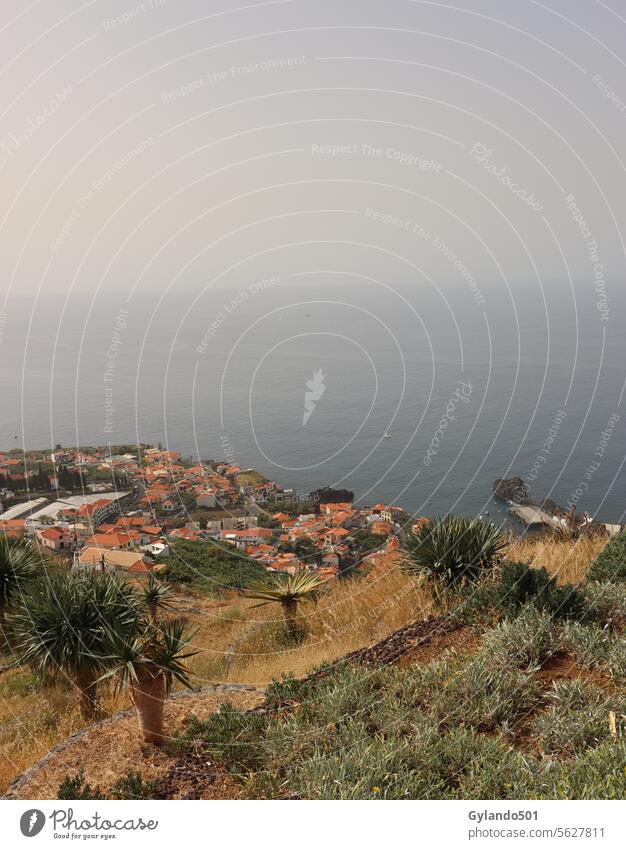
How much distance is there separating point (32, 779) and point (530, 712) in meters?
5.18

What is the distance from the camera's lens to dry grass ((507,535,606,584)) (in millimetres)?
10961

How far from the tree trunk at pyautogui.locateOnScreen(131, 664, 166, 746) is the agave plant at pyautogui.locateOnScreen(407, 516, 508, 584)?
16.7 ft

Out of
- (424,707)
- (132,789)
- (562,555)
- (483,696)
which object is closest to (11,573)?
(132,789)

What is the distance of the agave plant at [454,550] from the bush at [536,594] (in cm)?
120

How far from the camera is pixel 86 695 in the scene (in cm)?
851

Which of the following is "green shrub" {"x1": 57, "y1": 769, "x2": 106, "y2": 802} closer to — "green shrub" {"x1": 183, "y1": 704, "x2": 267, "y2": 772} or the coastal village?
"green shrub" {"x1": 183, "y1": 704, "x2": 267, "y2": 772}

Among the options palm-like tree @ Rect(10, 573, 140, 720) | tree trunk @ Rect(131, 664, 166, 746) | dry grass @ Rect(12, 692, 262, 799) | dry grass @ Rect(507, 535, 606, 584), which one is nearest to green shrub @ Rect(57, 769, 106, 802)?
dry grass @ Rect(12, 692, 262, 799)

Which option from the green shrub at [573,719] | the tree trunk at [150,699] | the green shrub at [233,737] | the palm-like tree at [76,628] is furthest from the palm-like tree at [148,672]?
the green shrub at [573,719]

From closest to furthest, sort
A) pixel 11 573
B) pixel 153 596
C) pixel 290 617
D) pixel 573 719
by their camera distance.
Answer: pixel 573 719, pixel 153 596, pixel 290 617, pixel 11 573

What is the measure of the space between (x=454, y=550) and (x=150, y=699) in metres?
5.60

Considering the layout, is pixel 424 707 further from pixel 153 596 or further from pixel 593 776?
pixel 153 596

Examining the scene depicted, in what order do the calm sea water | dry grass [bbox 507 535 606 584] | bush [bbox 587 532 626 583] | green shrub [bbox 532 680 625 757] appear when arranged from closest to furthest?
green shrub [bbox 532 680 625 757] < bush [bbox 587 532 626 583] < dry grass [bbox 507 535 606 584] < the calm sea water
